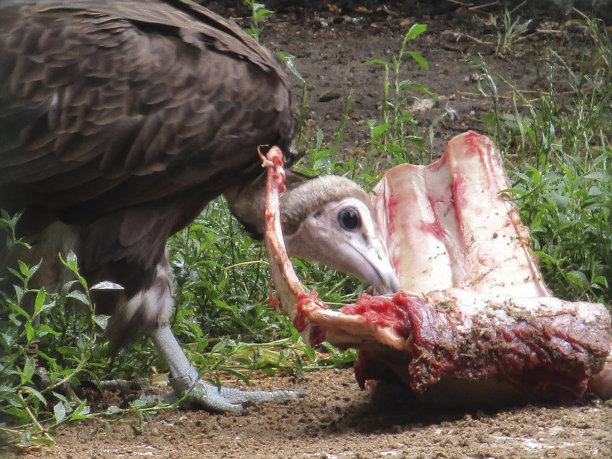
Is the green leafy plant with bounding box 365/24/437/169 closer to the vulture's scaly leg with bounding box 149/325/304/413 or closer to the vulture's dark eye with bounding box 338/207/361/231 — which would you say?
the vulture's dark eye with bounding box 338/207/361/231

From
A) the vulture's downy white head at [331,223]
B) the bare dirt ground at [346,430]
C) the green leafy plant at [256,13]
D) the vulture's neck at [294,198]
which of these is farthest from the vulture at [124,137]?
the green leafy plant at [256,13]

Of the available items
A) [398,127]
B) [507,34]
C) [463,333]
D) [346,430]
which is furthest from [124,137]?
[507,34]

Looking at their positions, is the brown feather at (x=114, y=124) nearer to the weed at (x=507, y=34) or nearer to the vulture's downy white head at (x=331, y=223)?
the vulture's downy white head at (x=331, y=223)

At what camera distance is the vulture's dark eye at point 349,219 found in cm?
457

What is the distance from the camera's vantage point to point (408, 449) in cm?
302

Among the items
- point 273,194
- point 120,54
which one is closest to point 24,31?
point 120,54

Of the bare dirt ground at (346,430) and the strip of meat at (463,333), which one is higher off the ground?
the strip of meat at (463,333)

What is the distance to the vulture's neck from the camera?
178 inches

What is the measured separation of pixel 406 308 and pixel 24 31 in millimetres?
1709

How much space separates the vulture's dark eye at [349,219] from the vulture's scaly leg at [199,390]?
0.85 metres

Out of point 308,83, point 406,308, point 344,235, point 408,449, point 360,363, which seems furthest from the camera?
point 308,83

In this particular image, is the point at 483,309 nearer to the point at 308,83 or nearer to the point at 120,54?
the point at 120,54

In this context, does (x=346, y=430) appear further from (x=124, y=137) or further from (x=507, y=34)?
(x=507, y=34)

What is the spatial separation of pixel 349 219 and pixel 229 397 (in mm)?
946
